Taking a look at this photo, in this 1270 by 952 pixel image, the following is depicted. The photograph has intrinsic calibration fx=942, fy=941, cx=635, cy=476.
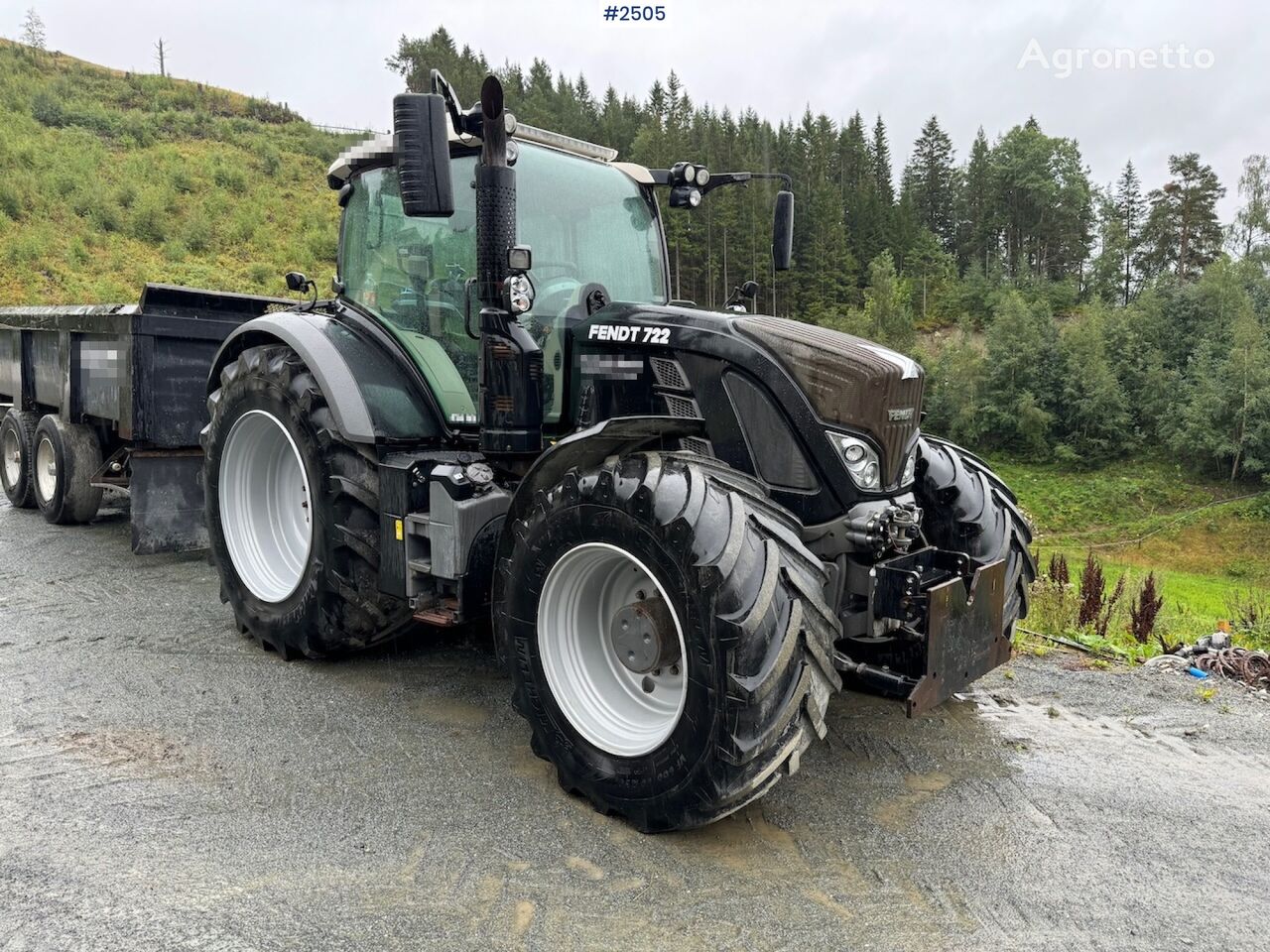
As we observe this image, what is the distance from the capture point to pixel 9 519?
8.73m

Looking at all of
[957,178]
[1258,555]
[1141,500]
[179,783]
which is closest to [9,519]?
[179,783]

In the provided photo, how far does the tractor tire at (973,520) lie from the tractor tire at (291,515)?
265 cm

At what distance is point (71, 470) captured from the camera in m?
8.27

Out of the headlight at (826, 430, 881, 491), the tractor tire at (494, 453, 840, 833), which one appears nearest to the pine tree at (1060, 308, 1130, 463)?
the headlight at (826, 430, 881, 491)

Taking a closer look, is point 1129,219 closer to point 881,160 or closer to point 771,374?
point 881,160

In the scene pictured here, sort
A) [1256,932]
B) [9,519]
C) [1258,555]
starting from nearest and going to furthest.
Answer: [1256,932], [9,519], [1258,555]

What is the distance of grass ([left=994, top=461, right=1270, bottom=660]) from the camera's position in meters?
31.1

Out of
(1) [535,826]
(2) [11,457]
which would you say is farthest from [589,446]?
(2) [11,457]

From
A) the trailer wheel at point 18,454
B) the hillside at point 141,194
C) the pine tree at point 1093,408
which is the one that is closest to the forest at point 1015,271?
the pine tree at point 1093,408

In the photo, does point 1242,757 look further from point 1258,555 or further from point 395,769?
point 1258,555

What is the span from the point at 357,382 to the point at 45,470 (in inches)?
232

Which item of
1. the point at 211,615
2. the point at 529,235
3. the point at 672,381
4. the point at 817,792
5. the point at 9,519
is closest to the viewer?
the point at 817,792

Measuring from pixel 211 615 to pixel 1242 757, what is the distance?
5.64 meters

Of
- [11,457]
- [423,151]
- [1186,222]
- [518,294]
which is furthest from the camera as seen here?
[1186,222]
